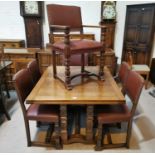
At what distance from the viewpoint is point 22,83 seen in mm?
1757

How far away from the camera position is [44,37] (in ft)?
14.3

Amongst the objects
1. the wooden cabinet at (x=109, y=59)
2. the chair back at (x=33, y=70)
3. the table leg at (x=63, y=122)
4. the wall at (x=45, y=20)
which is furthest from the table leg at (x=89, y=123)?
the wall at (x=45, y=20)

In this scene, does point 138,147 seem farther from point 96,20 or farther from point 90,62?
point 96,20

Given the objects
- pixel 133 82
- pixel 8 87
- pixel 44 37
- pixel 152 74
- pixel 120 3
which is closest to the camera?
pixel 133 82

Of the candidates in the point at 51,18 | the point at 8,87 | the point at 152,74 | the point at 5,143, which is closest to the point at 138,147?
the point at 5,143

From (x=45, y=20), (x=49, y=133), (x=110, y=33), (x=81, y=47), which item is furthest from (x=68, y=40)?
(x=45, y=20)

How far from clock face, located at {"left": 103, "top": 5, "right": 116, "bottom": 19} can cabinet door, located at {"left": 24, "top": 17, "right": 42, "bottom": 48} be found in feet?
5.15

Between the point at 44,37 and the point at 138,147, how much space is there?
344 cm

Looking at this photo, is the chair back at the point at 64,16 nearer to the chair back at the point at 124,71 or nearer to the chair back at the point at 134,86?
the chair back at the point at 124,71

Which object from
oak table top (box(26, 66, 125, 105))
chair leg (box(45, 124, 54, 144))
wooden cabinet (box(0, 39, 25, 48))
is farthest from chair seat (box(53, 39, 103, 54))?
wooden cabinet (box(0, 39, 25, 48))

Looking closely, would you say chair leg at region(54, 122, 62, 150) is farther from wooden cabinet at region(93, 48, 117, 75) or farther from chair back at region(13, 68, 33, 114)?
wooden cabinet at region(93, 48, 117, 75)

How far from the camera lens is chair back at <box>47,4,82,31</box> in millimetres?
1941

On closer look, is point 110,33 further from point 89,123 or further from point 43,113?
point 43,113

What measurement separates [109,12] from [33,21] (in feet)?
5.99
